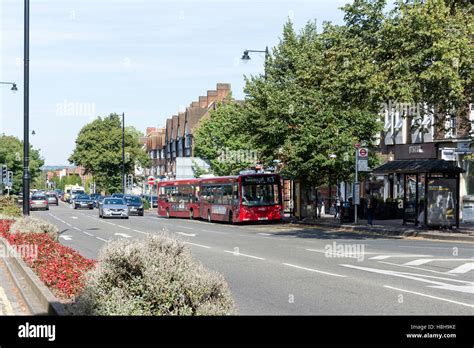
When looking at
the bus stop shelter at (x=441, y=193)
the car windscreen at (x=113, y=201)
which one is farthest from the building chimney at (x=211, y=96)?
the bus stop shelter at (x=441, y=193)

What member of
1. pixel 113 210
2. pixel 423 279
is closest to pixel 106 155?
pixel 113 210

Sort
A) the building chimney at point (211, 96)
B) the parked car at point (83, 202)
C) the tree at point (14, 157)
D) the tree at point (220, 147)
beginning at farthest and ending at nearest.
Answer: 1. the tree at point (14, 157)
2. the building chimney at point (211, 96)
3. the parked car at point (83, 202)
4. the tree at point (220, 147)

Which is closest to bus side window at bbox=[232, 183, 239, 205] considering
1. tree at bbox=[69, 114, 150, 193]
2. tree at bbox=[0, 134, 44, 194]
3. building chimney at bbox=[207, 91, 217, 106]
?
tree at bbox=[69, 114, 150, 193]

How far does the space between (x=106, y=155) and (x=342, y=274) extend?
3250 inches

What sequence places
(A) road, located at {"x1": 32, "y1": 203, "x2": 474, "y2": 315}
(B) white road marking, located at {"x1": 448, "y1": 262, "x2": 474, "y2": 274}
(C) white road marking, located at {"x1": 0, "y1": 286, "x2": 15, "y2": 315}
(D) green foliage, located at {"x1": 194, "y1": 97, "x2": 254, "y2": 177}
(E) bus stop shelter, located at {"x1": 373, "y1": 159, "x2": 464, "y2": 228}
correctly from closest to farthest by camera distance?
1. (C) white road marking, located at {"x1": 0, "y1": 286, "x2": 15, "y2": 315}
2. (A) road, located at {"x1": 32, "y1": 203, "x2": 474, "y2": 315}
3. (B) white road marking, located at {"x1": 448, "y1": 262, "x2": 474, "y2": 274}
4. (E) bus stop shelter, located at {"x1": 373, "y1": 159, "x2": 464, "y2": 228}
5. (D) green foliage, located at {"x1": 194, "y1": 97, "x2": 254, "y2": 177}

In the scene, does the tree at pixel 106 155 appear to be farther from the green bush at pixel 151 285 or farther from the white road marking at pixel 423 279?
the green bush at pixel 151 285

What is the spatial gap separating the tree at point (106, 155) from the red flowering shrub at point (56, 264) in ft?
249

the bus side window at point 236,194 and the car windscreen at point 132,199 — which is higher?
the bus side window at point 236,194

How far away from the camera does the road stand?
423 inches

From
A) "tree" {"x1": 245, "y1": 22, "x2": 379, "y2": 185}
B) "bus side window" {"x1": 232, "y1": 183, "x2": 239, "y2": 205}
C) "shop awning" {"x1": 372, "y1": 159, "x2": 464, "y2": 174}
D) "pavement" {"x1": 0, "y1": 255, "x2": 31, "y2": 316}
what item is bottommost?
"pavement" {"x1": 0, "y1": 255, "x2": 31, "y2": 316}

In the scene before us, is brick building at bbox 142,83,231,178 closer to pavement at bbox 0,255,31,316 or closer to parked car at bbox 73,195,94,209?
parked car at bbox 73,195,94,209

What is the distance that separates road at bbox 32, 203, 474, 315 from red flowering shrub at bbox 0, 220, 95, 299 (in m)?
1.60

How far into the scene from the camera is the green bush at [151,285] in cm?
742
